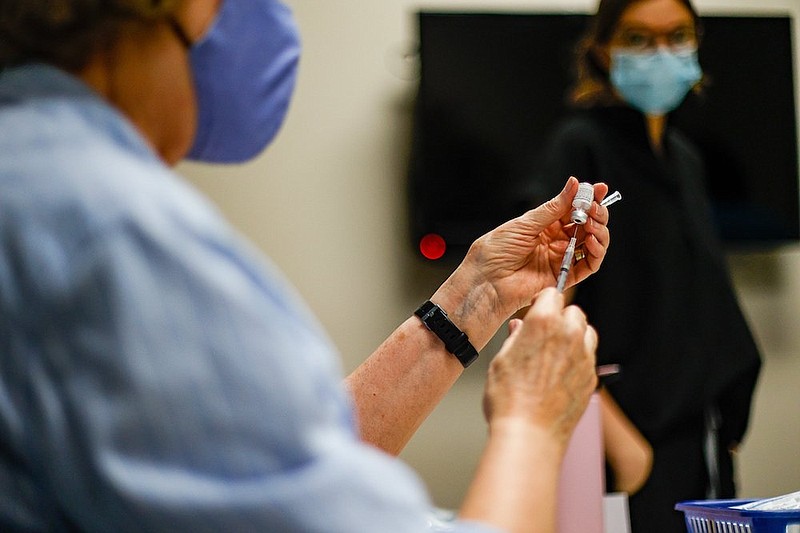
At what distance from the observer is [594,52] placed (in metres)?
2.29

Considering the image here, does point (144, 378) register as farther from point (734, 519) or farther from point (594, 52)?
point (594, 52)

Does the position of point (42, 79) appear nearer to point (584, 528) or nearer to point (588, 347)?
point (588, 347)

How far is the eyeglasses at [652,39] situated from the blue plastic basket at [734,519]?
1.41 m

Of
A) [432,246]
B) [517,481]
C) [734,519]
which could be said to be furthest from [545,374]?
[432,246]

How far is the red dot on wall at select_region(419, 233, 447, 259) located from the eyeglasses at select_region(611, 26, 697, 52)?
0.68 metres

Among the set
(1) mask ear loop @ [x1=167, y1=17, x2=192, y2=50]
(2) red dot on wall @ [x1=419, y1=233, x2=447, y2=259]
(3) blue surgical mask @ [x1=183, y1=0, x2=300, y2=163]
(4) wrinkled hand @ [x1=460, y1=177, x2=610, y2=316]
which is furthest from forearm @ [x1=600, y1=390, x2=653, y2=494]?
(1) mask ear loop @ [x1=167, y1=17, x2=192, y2=50]

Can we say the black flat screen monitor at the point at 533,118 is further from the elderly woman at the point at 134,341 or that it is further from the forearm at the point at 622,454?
the elderly woman at the point at 134,341

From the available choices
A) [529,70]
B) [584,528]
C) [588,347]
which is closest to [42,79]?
Result: [588,347]

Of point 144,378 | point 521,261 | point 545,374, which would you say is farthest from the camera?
point 521,261

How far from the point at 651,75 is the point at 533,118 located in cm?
40

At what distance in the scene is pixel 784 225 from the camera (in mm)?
2736

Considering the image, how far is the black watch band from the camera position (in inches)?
47.6

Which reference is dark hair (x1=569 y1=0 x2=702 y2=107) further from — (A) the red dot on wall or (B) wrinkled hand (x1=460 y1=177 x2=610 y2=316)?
(B) wrinkled hand (x1=460 y1=177 x2=610 y2=316)

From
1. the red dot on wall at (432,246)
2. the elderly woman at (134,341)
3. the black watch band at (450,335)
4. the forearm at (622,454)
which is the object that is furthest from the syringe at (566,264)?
the red dot on wall at (432,246)
